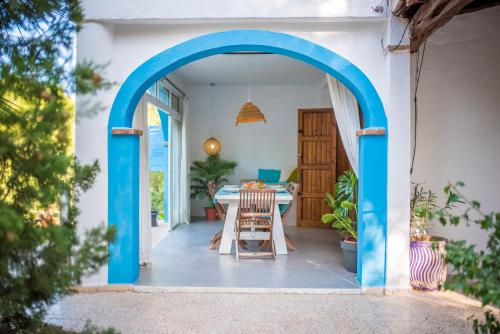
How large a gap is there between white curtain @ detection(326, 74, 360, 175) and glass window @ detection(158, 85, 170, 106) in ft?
9.35

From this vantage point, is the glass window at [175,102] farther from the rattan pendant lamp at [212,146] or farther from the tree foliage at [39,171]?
the tree foliage at [39,171]

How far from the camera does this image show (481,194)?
14.0 ft

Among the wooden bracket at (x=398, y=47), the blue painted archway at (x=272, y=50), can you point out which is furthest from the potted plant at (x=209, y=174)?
the wooden bracket at (x=398, y=47)

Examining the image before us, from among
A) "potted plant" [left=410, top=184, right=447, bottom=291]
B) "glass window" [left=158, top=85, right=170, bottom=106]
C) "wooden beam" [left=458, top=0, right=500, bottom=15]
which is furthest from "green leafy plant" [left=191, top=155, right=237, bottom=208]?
"wooden beam" [left=458, top=0, right=500, bottom=15]

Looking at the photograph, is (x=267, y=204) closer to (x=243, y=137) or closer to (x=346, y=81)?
(x=346, y=81)

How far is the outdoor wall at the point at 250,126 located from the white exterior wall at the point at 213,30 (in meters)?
4.11

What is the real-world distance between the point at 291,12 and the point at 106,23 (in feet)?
5.66

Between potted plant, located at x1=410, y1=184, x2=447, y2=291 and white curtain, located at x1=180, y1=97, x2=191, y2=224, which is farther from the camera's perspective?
white curtain, located at x1=180, y1=97, x2=191, y2=224

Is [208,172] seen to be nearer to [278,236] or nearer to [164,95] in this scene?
[164,95]

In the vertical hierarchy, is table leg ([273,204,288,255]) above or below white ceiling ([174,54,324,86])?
below

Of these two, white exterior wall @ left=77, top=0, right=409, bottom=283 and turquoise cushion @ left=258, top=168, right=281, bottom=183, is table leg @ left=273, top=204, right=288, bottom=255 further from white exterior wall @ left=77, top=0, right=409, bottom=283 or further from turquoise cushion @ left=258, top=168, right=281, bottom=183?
turquoise cushion @ left=258, top=168, right=281, bottom=183

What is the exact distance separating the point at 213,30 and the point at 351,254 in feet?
8.82

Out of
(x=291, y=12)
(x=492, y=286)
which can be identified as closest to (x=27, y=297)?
(x=492, y=286)

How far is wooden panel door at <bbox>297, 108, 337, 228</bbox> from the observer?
7.12 metres
